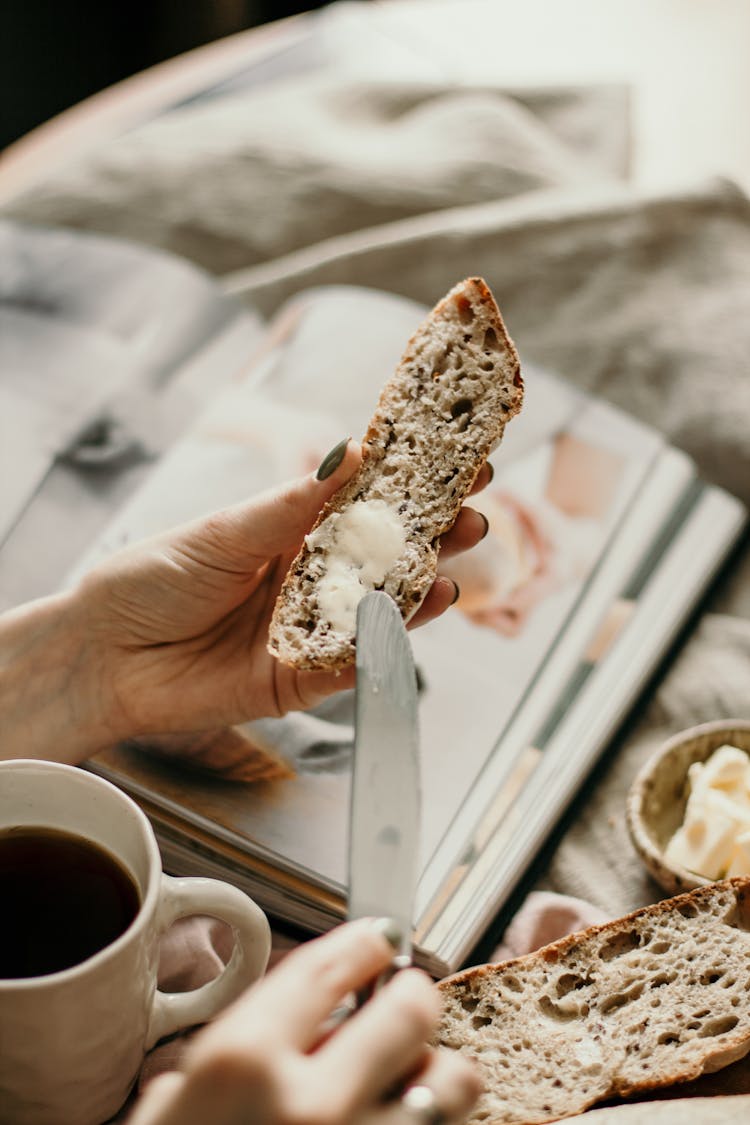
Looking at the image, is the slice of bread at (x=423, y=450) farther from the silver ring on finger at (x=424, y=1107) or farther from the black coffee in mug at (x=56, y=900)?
the silver ring on finger at (x=424, y=1107)

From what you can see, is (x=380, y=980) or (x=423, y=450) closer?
(x=380, y=980)

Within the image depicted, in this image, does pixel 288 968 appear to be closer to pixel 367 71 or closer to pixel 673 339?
pixel 673 339

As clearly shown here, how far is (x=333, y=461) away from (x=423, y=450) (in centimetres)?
6

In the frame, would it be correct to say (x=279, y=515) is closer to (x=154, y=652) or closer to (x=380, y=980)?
(x=154, y=652)

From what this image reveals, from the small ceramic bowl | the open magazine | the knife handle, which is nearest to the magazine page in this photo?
the open magazine

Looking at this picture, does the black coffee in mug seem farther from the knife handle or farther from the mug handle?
the knife handle

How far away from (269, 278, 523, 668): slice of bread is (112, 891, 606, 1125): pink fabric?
8.8 inches

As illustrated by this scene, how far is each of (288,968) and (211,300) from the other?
0.84 metres

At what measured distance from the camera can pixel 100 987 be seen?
51 cm

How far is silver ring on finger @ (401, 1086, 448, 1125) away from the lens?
426 millimetres

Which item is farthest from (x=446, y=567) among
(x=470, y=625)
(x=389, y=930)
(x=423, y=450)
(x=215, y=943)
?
(x=389, y=930)

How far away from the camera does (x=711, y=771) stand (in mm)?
749

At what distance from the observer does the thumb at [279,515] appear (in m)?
0.68

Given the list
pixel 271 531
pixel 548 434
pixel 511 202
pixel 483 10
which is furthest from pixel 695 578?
pixel 483 10
